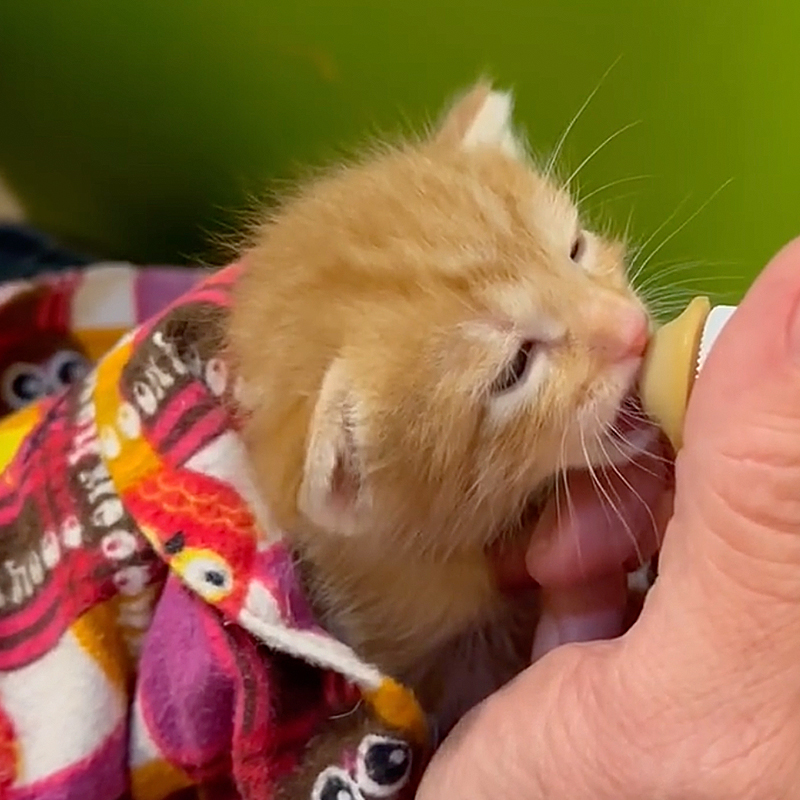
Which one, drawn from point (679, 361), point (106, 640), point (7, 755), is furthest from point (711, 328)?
point (7, 755)

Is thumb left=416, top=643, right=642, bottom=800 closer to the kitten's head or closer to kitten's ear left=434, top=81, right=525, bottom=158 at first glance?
the kitten's head

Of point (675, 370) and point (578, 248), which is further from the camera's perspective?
point (578, 248)

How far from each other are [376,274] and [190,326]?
18cm

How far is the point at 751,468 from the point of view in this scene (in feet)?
2.03

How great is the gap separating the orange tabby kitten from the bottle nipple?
1.6 inches

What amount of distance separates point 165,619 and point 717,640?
41 cm

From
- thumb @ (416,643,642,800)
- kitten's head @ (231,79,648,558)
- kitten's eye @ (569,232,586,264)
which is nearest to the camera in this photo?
thumb @ (416,643,642,800)

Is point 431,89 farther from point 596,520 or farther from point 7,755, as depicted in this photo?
A: point 7,755

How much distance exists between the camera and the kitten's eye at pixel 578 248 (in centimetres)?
93

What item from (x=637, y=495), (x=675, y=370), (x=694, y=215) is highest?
(x=675, y=370)

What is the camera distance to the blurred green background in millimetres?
1176

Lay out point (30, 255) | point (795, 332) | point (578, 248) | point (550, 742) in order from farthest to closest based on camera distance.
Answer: point (30, 255) → point (578, 248) → point (550, 742) → point (795, 332)

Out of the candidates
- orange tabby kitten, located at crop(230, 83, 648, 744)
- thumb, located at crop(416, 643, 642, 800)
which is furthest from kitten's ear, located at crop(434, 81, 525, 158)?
thumb, located at crop(416, 643, 642, 800)

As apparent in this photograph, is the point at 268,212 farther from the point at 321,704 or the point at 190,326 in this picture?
the point at 321,704
